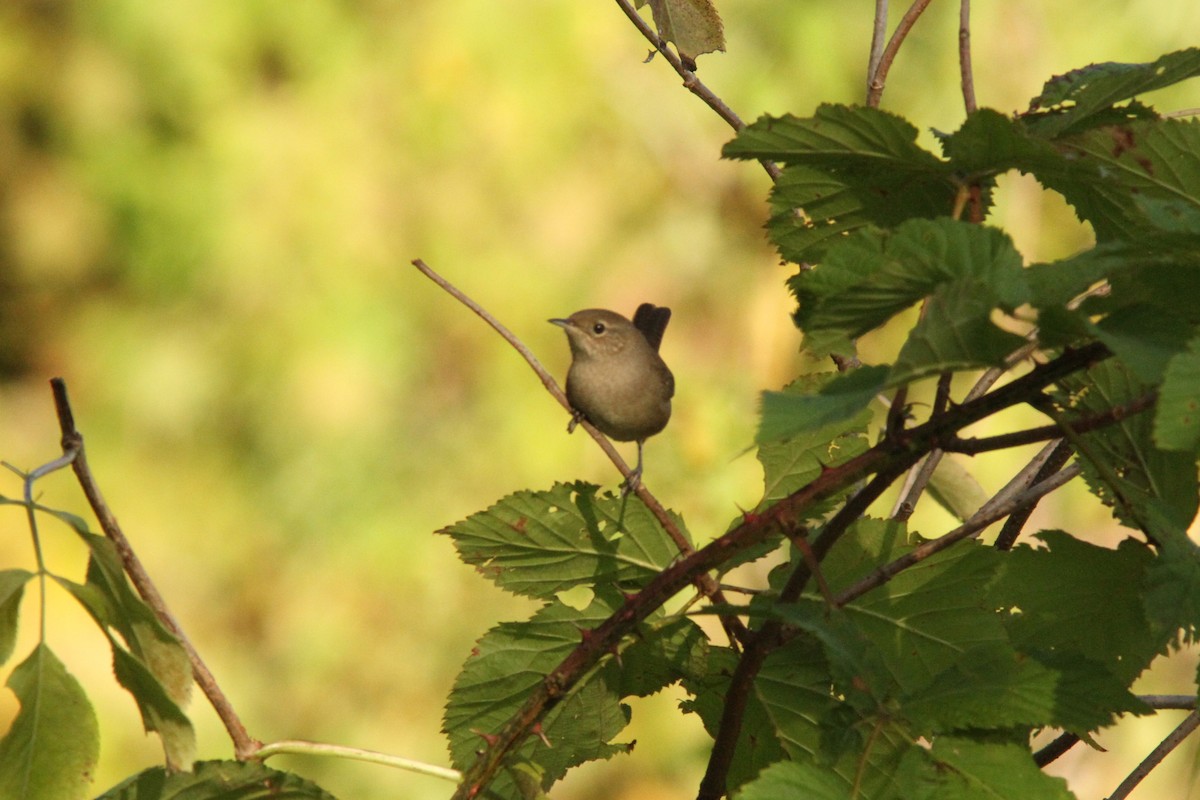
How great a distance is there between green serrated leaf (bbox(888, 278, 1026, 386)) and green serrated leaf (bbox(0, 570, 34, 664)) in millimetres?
740

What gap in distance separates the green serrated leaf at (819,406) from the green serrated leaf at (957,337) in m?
0.03

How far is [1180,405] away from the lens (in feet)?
2.81

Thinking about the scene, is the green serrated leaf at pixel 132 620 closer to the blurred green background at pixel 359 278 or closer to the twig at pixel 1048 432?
the twig at pixel 1048 432

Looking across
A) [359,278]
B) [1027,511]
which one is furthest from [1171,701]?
[359,278]

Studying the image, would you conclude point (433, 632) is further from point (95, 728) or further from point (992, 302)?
point (992, 302)

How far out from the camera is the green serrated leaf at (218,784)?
3.86 feet

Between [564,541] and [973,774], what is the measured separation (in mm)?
566

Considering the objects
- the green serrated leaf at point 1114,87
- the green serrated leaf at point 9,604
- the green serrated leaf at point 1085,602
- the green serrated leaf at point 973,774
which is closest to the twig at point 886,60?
the green serrated leaf at point 1114,87

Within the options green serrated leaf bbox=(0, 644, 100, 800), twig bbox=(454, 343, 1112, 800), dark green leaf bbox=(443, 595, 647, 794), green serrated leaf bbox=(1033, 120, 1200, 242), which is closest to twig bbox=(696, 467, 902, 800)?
twig bbox=(454, 343, 1112, 800)

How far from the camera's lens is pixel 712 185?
5797 mm

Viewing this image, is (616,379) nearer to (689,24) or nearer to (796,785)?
(689,24)

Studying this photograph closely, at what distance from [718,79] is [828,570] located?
168 inches

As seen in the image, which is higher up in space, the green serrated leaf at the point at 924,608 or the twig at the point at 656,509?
the twig at the point at 656,509

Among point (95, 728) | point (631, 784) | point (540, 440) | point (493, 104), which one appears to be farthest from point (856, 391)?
point (493, 104)
